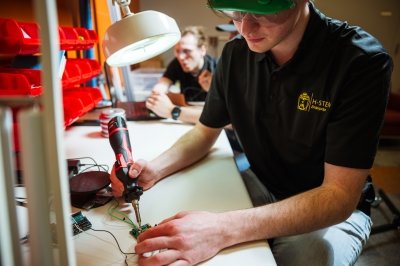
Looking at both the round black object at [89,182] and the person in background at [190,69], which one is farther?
the person in background at [190,69]

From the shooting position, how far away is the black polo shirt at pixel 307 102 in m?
0.72

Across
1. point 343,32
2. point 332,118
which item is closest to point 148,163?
point 332,118

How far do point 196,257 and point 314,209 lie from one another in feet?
0.95

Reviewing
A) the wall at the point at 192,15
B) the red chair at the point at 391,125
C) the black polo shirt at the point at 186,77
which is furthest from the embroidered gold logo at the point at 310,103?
the wall at the point at 192,15

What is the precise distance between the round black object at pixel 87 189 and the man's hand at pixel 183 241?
216mm

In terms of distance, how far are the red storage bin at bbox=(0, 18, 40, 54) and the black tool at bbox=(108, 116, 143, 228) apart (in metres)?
0.27

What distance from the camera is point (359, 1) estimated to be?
3.92m

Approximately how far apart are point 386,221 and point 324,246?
153 cm

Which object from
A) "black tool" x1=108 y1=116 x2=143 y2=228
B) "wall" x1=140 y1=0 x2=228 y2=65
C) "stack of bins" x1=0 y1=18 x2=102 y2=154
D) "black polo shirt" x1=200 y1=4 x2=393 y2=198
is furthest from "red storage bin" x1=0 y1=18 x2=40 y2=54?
"wall" x1=140 y1=0 x2=228 y2=65

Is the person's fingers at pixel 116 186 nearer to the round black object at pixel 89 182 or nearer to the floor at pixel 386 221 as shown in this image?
the round black object at pixel 89 182

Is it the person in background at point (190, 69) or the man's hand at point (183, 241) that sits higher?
the person in background at point (190, 69)

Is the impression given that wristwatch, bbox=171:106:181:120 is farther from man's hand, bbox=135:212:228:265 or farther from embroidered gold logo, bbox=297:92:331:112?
man's hand, bbox=135:212:228:265

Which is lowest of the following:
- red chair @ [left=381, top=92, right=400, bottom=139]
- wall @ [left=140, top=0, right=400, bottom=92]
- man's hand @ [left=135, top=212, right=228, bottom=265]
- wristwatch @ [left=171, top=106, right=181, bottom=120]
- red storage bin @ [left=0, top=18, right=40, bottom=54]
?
red chair @ [left=381, top=92, right=400, bottom=139]

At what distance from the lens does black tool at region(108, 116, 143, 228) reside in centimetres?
69
